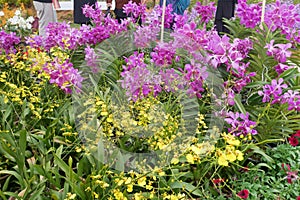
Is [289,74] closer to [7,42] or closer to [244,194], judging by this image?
[244,194]

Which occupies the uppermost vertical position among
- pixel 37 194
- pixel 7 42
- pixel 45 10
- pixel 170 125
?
pixel 45 10

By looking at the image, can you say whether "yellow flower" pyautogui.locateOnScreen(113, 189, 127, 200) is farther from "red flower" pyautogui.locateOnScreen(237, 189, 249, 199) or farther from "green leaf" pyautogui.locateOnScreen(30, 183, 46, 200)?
"red flower" pyautogui.locateOnScreen(237, 189, 249, 199)

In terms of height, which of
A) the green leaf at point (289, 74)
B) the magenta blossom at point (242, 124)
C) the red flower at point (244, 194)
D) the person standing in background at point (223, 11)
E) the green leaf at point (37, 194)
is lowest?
the green leaf at point (37, 194)

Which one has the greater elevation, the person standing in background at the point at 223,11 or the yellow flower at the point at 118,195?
the person standing in background at the point at 223,11

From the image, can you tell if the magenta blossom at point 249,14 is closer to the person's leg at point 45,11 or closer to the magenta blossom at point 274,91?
the magenta blossom at point 274,91

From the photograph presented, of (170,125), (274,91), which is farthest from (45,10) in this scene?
(274,91)

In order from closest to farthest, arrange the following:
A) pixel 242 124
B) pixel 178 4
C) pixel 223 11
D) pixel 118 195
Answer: pixel 118 195 < pixel 242 124 < pixel 223 11 < pixel 178 4

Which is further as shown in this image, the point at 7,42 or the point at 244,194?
the point at 7,42

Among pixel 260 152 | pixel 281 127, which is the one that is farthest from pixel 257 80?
pixel 260 152

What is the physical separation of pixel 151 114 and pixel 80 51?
1.04 meters

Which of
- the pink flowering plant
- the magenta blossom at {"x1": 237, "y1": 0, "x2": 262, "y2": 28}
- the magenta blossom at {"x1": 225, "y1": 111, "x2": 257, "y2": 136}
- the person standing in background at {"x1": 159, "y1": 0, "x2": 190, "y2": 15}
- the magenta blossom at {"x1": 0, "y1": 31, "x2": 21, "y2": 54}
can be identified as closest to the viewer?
the pink flowering plant

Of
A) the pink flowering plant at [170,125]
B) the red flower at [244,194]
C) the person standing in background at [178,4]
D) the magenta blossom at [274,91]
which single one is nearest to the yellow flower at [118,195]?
the pink flowering plant at [170,125]

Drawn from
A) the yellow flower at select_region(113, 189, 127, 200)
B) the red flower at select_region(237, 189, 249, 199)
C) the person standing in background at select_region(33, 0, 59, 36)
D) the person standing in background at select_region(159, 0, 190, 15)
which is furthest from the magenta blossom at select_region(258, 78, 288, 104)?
the person standing in background at select_region(33, 0, 59, 36)

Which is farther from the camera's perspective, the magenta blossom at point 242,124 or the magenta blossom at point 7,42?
the magenta blossom at point 7,42
